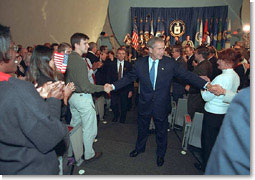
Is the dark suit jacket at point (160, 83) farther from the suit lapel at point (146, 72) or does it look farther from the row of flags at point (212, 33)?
the row of flags at point (212, 33)

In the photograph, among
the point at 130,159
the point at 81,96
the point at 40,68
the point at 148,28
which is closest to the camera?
the point at 40,68

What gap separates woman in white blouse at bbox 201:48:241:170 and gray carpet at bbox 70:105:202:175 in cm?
59

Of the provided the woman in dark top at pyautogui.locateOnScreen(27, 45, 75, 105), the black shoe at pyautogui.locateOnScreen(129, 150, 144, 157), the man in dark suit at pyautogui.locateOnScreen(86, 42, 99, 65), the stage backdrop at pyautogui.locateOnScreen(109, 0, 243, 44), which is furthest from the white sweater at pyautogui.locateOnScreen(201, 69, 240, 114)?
the stage backdrop at pyautogui.locateOnScreen(109, 0, 243, 44)

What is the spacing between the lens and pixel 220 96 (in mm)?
1997

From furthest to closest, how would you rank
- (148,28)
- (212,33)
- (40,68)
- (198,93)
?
(148,28) → (212,33) → (198,93) → (40,68)

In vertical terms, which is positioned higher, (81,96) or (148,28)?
(148,28)

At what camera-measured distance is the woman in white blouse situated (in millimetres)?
1968

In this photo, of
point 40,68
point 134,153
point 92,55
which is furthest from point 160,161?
point 92,55

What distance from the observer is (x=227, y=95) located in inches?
75.4

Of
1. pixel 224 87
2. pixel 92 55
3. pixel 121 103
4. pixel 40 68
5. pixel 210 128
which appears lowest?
pixel 210 128

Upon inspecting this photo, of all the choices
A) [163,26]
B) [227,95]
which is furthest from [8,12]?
[163,26]

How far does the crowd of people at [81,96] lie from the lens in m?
0.87

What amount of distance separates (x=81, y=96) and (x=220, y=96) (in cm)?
166

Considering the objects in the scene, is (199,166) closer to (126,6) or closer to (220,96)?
(220,96)
